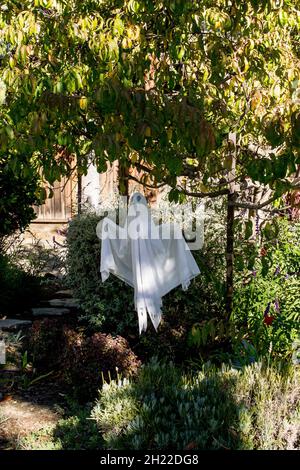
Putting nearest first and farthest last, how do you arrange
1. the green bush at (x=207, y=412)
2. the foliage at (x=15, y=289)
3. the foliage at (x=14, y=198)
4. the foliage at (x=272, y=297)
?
the green bush at (x=207, y=412), the foliage at (x=272, y=297), the foliage at (x=15, y=289), the foliage at (x=14, y=198)

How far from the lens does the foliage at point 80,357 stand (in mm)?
5453

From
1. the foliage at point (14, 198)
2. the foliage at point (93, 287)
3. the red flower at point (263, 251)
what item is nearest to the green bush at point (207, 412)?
the foliage at point (93, 287)

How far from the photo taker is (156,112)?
424cm

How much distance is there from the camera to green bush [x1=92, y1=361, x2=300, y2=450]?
384cm

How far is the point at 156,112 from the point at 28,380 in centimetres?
296

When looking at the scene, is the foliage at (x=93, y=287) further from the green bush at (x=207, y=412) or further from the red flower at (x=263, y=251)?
the green bush at (x=207, y=412)

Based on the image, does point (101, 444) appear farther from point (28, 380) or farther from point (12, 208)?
point (12, 208)

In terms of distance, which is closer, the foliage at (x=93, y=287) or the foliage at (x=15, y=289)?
the foliage at (x=93, y=287)

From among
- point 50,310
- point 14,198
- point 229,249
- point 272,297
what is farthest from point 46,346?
point 14,198

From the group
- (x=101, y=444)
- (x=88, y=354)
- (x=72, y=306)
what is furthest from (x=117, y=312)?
(x=101, y=444)

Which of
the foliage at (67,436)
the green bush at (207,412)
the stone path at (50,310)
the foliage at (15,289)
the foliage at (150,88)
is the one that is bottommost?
the foliage at (67,436)

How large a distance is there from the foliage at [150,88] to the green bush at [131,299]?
1.26m

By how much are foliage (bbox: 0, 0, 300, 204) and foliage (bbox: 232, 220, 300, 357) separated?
45.5 inches

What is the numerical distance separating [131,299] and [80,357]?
1098 mm
